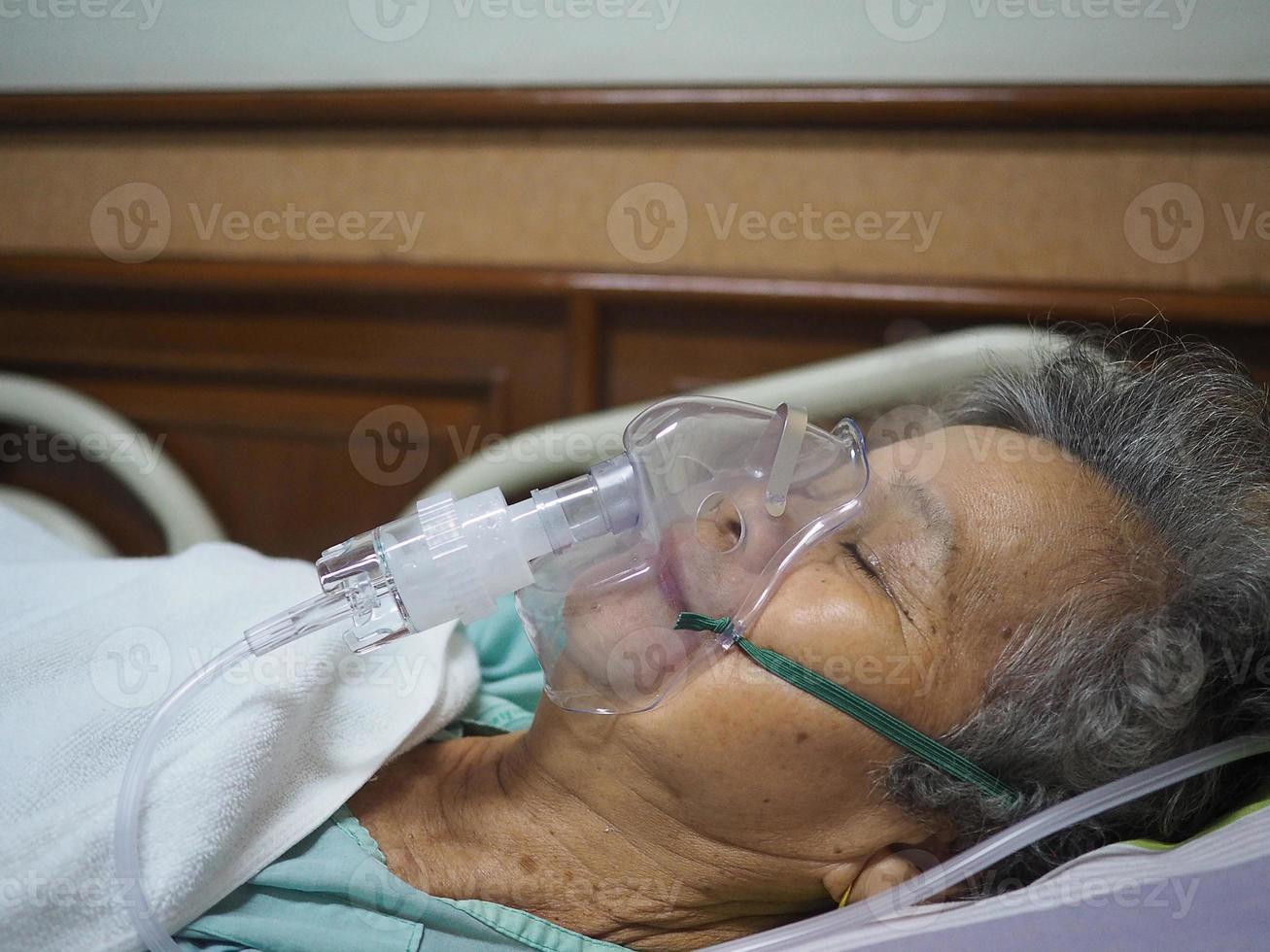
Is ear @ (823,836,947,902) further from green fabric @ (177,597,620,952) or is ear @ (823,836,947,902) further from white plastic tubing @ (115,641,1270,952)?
green fabric @ (177,597,620,952)

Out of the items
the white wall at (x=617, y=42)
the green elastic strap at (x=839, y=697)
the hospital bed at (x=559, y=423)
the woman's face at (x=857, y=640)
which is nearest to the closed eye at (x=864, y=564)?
the woman's face at (x=857, y=640)

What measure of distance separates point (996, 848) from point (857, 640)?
0.82 ft

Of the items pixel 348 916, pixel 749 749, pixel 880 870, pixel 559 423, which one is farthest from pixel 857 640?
pixel 559 423

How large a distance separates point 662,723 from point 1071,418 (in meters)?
0.52

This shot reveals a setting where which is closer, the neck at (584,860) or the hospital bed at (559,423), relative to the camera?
the neck at (584,860)

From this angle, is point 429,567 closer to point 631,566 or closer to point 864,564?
point 631,566

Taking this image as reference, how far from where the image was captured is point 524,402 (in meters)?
1.60

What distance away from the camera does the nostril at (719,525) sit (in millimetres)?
826

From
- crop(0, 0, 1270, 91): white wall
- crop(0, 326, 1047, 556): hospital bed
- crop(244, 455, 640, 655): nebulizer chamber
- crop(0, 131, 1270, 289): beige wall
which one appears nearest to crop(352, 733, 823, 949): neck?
crop(244, 455, 640, 655): nebulizer chamber

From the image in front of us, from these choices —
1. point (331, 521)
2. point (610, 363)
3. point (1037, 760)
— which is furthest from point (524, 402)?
point (1037, 760)

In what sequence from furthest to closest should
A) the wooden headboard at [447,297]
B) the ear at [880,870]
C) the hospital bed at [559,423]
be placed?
1. the wooden headboard at [447,297]
2. the hospital bed at [559,423]
3. the ear at [880,870]

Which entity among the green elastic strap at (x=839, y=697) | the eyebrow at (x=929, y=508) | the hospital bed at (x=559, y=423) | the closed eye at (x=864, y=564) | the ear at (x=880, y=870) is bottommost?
the ear at (x=880, y=870)

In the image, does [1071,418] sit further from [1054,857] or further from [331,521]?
[331,521]

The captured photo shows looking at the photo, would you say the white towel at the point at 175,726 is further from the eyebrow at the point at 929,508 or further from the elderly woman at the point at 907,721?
the eyebrow at the point at 929,508
